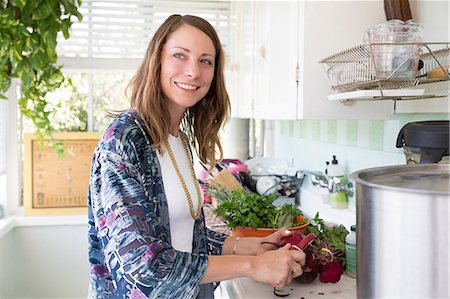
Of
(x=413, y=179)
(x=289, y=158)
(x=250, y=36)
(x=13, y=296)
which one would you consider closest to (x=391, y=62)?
(x=413, y=179)

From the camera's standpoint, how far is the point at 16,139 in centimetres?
299

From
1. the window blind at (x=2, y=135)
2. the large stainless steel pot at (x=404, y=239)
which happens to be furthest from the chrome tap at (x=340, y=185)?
the window blind at (x=2, y=135)

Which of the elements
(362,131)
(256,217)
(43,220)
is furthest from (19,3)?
(362,131)

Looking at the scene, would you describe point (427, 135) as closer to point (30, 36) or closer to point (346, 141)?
point (346, 141)

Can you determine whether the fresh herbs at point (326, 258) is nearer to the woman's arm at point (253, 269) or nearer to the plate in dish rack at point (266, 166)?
the woman's arm at point (253, 269)

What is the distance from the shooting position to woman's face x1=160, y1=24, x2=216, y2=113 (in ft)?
4.01

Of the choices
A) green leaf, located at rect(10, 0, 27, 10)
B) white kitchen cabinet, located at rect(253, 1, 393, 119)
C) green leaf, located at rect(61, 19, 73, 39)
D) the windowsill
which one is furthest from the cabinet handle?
the windowsill

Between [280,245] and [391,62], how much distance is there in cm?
54

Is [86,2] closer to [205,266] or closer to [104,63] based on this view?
[104,63]

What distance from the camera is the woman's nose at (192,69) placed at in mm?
1217

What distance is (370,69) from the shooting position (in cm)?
113

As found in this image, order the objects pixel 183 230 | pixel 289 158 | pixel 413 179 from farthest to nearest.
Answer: pixel 289 158, pixel 183 230, pixel 413 179

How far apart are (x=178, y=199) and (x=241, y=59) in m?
1.51

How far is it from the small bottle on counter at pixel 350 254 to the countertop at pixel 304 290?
0.08 ft
